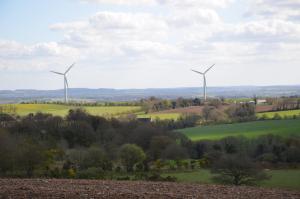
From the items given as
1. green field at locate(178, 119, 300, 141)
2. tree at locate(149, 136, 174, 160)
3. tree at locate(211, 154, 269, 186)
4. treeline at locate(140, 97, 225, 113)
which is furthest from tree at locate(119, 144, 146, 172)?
treeline at locate(140, 97, 225, 113)

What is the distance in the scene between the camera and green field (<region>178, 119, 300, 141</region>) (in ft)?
209

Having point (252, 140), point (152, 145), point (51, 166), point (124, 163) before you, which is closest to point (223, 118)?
point (252, 140)

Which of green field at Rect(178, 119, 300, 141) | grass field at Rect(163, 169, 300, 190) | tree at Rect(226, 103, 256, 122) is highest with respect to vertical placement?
tree at Rect(226, 103, 256, 122)

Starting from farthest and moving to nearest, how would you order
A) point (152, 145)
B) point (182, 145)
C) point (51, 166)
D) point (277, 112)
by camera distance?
point (277, 112) → point (182, 145) → point (152, 145) → point (51, 166)

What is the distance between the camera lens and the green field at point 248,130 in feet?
209

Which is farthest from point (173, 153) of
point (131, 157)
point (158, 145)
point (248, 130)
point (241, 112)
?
point (241, 112)

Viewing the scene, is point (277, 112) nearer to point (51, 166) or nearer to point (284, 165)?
point (284, 165)

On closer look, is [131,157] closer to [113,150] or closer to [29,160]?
[113,150]

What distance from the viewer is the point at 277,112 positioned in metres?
86.7

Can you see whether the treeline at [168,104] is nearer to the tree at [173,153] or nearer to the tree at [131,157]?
the tree at [173,153]

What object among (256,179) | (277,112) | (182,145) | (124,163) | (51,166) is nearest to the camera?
(256,179)

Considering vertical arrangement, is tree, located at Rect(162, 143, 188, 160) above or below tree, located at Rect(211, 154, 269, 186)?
below

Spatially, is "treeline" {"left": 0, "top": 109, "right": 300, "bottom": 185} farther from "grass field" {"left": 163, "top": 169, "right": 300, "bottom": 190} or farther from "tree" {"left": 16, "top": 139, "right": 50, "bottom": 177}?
"grass field" {"left": 163, "top": 169, "right": 300, "bottom": 190}

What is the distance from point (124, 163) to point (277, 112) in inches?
1796
